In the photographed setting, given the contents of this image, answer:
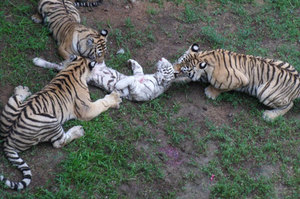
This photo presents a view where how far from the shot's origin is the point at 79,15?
23.5 feet

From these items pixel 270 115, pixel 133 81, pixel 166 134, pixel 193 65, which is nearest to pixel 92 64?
pixel 133 81

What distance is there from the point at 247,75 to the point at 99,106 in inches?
87.5

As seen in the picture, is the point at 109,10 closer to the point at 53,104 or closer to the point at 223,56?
the point at 223,56

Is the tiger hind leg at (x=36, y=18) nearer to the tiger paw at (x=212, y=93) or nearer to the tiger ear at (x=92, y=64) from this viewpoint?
the tiger ear at (x=92, y=64)

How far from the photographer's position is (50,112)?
4922mm

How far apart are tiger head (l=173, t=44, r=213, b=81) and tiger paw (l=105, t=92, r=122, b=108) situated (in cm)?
101

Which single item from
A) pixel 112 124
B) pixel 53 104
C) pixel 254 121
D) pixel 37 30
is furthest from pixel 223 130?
pixel 37 30

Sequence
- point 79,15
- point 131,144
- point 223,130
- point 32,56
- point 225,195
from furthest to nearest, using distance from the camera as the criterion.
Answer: point 79,15 → point 32,56 → point 223,130 → point 131,144 → point 225,195

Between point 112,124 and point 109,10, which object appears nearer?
point 112,124

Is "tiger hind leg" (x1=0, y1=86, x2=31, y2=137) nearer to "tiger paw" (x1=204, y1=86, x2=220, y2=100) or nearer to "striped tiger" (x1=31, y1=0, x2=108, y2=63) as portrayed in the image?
"striped tiger" (x1=31, y1=0, x2=108, y2=63)

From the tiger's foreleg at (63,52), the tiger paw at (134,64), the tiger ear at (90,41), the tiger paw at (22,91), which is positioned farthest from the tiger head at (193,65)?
the tiger paw at (22,91)

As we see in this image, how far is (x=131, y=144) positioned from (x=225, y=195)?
4.19ft

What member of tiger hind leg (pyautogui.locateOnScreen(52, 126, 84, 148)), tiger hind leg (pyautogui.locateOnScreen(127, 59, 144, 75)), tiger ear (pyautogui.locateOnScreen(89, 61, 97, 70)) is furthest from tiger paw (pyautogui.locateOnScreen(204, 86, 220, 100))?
tiger hind leg (pyautogui.locateOnScreen(52, 126, 84, 148))

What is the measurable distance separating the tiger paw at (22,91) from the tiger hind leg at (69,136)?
0.84 metres
